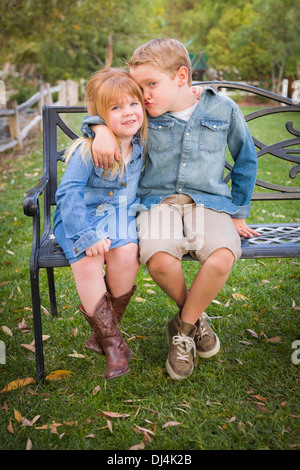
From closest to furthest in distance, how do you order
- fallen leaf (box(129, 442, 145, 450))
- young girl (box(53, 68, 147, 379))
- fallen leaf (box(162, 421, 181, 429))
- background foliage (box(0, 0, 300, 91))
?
fallen leaf (box(129, 442, 145, 450)), fallen leaf (box(162, 421, 181, 429)), young girl (box(53, 68, 147, 379)), background foliage (box(0, 0, 300, 91))

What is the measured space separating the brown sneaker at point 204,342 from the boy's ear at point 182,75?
4.43 ft

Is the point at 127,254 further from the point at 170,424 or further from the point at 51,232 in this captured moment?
the point at 170,424

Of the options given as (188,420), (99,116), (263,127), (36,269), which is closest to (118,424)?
(188,420)

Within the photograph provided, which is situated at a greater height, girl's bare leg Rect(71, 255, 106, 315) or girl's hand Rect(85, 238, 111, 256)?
girl's hand Rect(85, 238, 111, 256)

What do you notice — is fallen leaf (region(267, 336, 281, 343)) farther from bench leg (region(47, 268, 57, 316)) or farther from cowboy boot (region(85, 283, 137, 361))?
bench leg (region(47, 268, 57, 316))

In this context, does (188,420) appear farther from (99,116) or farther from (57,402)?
(99,116)

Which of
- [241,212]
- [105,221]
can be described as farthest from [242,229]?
[105,221]

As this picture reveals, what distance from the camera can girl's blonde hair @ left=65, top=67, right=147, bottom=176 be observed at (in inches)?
85.9

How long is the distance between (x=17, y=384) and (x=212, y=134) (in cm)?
175

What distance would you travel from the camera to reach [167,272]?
2227mm

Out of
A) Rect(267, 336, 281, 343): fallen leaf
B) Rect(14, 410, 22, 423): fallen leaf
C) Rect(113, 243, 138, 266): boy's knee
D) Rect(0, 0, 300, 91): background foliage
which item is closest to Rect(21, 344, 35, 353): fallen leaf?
Rect(14, 410, 22, 423): fallen leaf

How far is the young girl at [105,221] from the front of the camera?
215 centimetres

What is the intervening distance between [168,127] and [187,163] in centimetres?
23

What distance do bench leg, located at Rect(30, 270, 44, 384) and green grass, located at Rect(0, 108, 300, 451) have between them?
0.09 meters
